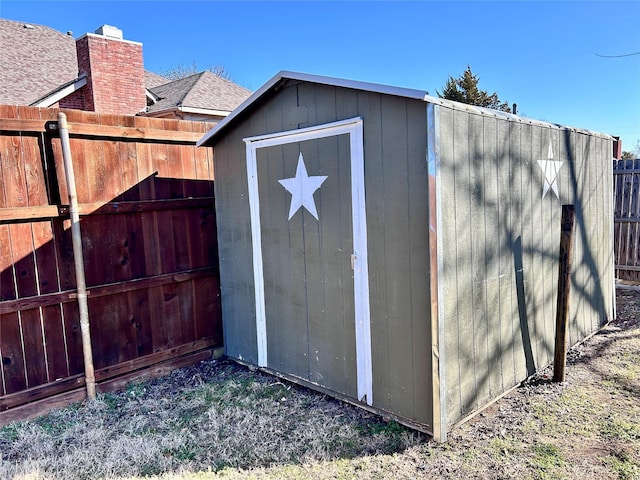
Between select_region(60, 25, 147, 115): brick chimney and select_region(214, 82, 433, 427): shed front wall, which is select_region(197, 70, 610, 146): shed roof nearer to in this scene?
select_region(214, 82, 433, 427): shed front wall

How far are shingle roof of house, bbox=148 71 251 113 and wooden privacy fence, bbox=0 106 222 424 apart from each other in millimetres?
6092

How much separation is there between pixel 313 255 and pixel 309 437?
1252mm

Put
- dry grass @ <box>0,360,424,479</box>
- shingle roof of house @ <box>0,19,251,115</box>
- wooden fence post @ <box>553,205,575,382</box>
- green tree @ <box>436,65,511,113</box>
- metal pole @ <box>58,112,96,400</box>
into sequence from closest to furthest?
dry grass @ <box>0,360,424,479</box>
metal pole @ <box>58,112,96,400</box>
wooden fence post @ <box>553,205,575,382</box>
shingle roof of house @ <box>0,19,251,115</box>
green tree @ <box>436,65,511,113</box>

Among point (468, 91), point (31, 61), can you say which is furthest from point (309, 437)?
point (468, 91)

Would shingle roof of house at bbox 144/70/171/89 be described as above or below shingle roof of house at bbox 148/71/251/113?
above

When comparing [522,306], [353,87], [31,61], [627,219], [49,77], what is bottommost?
[522,306]

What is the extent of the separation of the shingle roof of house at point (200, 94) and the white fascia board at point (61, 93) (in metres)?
1.42

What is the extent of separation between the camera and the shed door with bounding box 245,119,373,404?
295cm

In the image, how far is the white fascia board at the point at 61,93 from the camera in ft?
27.9

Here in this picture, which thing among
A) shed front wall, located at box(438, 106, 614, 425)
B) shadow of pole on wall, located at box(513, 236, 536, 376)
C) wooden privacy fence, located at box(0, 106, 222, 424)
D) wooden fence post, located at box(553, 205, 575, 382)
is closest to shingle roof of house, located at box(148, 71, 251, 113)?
wooden privacy fence, located at box(0, 106, 222, 424)

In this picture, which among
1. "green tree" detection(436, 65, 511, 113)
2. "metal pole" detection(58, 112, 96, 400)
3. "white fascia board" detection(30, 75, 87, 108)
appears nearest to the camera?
"metal pole" detection(58, 112, 96, 400)

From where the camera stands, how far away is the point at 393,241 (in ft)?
8.97

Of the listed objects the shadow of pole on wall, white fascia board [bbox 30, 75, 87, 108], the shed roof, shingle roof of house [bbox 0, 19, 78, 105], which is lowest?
the shadow of pole on wall

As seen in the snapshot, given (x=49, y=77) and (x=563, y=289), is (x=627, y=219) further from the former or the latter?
(x=49, y=77)
